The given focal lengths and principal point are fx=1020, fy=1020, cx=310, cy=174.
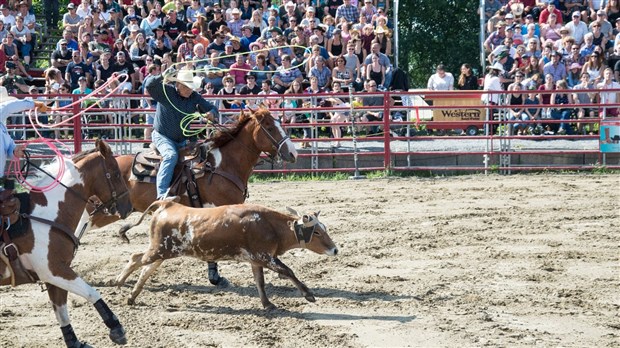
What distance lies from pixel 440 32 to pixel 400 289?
1766 centimetres

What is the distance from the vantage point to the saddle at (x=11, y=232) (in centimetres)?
755

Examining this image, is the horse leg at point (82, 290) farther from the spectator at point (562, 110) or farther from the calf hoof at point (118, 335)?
the spectator at point (562, 110)

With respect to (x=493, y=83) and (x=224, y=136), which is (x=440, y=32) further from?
(x=224, y=136)

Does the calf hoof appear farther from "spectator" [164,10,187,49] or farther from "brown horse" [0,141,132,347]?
"spectator" [164,10,187,49]

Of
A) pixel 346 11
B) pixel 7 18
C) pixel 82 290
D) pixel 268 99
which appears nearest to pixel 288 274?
pixel 82 290

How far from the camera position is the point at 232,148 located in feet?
34.7

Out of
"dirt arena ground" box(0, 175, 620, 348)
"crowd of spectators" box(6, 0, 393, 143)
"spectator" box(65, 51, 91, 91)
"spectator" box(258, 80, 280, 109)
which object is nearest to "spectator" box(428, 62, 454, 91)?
"crowd of spectators" box(6, 0, 393, 143)

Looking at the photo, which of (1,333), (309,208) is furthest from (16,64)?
(1,333)

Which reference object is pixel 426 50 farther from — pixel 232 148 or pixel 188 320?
pixel 188 320

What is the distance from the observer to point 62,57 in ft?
69.3

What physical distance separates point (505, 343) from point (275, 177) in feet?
34.3

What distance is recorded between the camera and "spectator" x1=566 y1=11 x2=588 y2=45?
2092 centimetres

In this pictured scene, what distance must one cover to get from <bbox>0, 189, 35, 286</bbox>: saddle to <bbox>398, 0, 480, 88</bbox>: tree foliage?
18.8 meters

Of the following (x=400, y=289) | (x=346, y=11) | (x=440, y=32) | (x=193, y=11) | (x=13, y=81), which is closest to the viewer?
(x=400, y=289)
